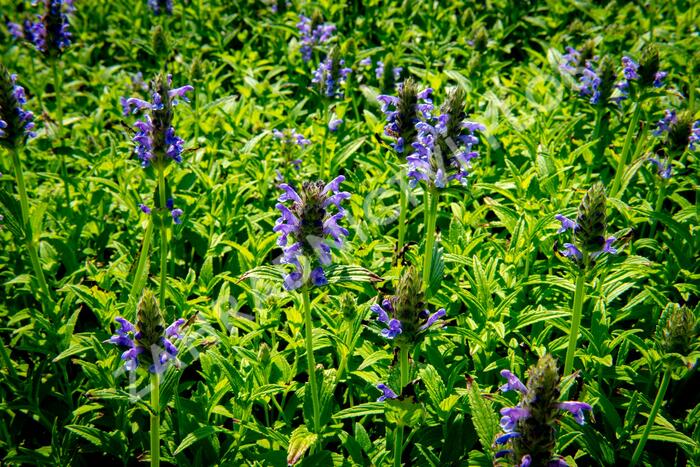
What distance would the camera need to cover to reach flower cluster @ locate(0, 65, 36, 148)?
3.63m

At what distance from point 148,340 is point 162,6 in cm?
643

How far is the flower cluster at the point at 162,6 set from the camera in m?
7.64

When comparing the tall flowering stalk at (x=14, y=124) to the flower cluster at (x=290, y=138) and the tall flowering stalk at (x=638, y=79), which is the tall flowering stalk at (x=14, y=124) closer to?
the flower cluster at (x=290, y=138)

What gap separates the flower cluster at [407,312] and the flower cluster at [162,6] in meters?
6.57

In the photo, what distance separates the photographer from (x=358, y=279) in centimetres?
275

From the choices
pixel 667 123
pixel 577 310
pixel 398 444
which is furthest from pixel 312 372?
pixel 667 123

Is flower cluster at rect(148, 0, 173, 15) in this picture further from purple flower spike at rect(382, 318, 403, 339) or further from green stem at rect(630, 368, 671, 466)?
green stem at rect(630, 368, 671, 466)

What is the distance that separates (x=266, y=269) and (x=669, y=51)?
18.8 ft

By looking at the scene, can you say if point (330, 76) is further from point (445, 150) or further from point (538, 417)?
point (538, 417)

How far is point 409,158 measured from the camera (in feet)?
11.4

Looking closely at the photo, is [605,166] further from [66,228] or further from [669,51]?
[66,228]

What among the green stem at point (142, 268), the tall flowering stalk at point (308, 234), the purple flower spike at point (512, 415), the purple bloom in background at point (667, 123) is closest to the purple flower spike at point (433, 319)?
the tall flowering stalk at point (308, 234)

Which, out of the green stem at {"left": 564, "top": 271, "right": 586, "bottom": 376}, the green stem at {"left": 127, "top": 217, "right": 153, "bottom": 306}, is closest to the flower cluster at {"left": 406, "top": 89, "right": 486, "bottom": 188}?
the green stem at {"left": 564, "top": 271, "right": 586, "bottom": 376}

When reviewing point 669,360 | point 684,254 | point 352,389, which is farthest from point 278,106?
point 669,360
